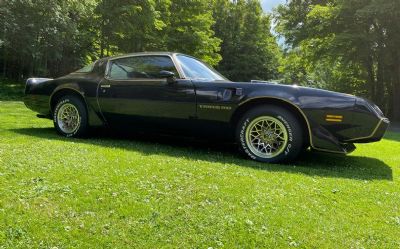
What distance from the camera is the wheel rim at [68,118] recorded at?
5.98m

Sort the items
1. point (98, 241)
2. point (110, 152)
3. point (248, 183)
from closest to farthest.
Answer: point (98, 241) < point (248, 183) < point (110, 152)

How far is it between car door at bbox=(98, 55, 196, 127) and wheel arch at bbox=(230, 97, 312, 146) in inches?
22.7

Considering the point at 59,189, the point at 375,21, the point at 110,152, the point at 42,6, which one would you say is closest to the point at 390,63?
the point at 375,21

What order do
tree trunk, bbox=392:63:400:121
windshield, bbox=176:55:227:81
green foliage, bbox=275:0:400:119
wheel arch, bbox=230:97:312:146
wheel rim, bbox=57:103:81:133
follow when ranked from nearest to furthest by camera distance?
wheel arch, bbox=230:97:312:146
windshield, bbox=176:55:227:81
wheel rim, bbox=57:103:81:133
green foliage, bbox=275:0:400:119
tree trunk, bbox=392:63:400:121

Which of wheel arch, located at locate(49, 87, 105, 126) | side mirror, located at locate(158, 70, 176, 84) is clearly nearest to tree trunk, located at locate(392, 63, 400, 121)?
side mirror, located at locate(158, 70, 176, 84)

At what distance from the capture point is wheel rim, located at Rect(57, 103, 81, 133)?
5980 millimetres

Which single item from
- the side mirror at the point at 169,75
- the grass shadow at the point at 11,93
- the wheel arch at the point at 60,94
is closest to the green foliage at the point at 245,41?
the grass shadow at the point at 11,93

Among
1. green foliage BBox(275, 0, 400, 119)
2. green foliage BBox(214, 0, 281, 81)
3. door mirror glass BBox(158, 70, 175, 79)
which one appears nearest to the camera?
door mirror glass BBox(158, 70, 175, 79)

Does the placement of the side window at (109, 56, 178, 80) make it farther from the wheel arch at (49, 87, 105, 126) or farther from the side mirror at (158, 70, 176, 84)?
the wheel arch at (49, 87, 105, 126)

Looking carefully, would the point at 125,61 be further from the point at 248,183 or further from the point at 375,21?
the point at 375,21

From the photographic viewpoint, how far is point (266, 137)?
4746mm

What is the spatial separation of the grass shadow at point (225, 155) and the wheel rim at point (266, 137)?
200 mm

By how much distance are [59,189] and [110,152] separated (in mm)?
1514

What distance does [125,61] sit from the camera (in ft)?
Answer: 19.2
